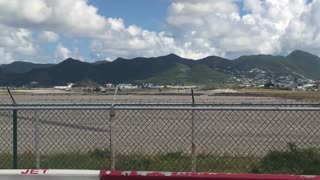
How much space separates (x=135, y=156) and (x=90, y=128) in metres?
9.02

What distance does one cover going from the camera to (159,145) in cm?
1509

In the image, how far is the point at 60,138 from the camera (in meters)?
16.6

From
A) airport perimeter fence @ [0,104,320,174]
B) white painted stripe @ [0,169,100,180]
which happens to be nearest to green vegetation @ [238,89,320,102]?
airport perimeter fence @ [0,104,320,174]

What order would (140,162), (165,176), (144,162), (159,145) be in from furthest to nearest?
(159,145) → (144,162) → (140,162) → (165,176)

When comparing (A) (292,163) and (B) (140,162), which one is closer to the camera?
(A) (292,163)

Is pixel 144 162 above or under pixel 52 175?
under

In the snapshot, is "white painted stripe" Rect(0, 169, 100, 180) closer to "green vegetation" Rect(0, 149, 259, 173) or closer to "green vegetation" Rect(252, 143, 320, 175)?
"green vegetation" Rect(0, 149, 259, 173)

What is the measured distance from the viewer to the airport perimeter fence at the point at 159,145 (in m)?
8.34

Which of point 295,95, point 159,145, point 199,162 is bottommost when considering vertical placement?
point 295,95

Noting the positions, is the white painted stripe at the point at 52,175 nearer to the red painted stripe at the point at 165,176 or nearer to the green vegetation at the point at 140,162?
the red painted stripe at the point at 165,176

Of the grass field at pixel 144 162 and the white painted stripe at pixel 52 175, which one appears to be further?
the grass field at pixel 144 162

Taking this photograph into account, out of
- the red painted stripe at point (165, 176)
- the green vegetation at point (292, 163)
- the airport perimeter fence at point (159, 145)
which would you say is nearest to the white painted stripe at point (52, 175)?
the red painted stripe at point (165, 176)

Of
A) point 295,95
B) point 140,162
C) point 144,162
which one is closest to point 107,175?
point 140,162

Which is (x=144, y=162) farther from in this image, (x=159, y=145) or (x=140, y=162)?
(x=159, y=145)
